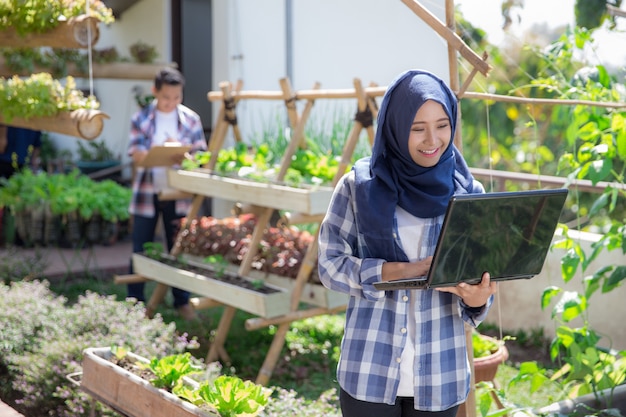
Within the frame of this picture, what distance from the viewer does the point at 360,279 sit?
2279mm

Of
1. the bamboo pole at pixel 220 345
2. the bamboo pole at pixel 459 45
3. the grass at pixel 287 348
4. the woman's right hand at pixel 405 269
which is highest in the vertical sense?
the bamboo pole at pixel 459 45

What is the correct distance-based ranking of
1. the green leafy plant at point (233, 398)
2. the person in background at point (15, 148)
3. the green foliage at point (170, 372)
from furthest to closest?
the person in background at point (15, 148) < the green foliage at point (170, 372) < the green leafy plant at point (233, 398)

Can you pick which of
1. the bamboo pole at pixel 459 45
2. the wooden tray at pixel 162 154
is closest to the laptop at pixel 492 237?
the bamboo pole at pixel 459 45

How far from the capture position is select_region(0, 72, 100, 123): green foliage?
176 inches

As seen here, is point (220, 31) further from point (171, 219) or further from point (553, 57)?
point (553, 57)

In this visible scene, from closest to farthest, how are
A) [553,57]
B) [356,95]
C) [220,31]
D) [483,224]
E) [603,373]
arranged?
[483,224], [603,373], [553,57], [356,95], [220,31]

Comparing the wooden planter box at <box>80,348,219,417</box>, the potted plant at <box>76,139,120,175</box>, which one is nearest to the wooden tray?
the wooden planter box at <box>80,348,219,417</box>

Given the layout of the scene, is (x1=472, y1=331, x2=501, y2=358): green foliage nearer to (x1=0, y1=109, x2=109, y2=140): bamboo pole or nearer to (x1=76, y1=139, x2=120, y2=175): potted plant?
(x1=0, y1=109, x2=109, y2=140): bamboo pole

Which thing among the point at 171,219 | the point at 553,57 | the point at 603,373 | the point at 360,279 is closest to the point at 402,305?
the point at 360,279

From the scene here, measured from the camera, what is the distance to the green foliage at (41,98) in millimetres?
4477

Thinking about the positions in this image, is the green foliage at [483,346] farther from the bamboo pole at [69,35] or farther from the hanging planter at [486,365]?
the bamboo pole at [69,35]

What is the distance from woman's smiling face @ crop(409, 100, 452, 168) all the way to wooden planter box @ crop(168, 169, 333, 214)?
2141 mm

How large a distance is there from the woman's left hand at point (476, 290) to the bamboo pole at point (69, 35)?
111 inches

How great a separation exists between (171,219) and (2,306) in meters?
1.70
